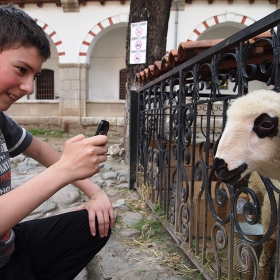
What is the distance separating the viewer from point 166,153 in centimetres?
263

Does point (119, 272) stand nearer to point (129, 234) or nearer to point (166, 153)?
point (129, 234)

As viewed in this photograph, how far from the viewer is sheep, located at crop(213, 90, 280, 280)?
1.03 m

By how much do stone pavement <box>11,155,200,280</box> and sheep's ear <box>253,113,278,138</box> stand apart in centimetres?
123

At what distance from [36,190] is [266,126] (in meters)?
0.84

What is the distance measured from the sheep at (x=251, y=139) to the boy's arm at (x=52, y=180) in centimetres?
48

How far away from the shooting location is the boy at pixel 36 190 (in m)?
0.94

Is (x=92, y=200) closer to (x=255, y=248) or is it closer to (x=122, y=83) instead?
(x=255, y=248)

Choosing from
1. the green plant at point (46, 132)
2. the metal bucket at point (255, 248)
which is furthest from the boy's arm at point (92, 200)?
the green plant at point (46, 132)

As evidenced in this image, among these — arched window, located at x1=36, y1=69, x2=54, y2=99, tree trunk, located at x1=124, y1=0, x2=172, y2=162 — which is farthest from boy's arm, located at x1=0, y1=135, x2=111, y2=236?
arched window, located at x1=36, y1=69, x2=54, y2=99

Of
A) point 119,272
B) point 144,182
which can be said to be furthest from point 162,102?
point 119,272

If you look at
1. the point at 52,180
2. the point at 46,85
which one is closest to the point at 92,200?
the point at 52,180

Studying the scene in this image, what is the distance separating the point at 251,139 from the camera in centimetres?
107

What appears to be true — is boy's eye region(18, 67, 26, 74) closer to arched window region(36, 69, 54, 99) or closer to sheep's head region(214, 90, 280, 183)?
sheep's head region(214, 90, 280, 183)

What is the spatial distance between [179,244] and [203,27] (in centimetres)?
980
